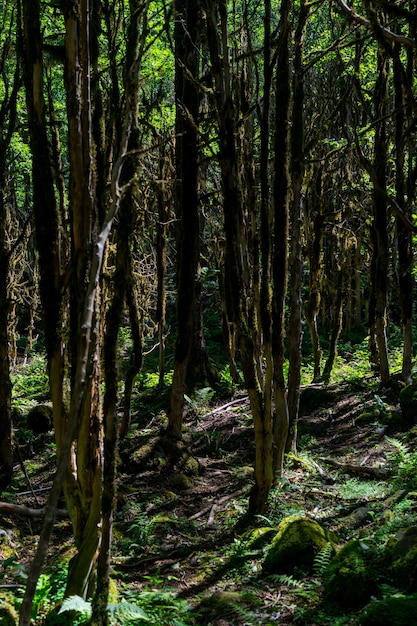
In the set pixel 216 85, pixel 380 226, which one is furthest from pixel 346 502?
pixel 380 226

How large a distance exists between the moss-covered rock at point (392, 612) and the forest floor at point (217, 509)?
0.27 metres

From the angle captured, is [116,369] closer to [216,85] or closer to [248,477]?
[216,85]

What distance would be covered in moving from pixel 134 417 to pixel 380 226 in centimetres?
607

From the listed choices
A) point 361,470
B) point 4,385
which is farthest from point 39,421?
point 361,470

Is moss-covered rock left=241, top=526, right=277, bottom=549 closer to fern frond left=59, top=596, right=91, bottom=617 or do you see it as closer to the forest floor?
the forest floor

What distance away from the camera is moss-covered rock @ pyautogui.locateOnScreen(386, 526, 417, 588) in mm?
4238

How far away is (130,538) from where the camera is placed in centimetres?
644

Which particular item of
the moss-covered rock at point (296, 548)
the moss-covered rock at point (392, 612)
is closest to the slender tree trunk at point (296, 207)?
the moss-covered rock at point (296, 548)

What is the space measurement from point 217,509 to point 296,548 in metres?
2.14

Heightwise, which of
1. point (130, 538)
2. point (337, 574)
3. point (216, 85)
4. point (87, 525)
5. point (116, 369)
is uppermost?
point (216, 85)

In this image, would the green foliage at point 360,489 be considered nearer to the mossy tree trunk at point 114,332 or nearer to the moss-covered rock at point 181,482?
the moss-covered rock at point 181,482

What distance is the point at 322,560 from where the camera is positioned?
191 inches

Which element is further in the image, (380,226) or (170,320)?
(170,320)

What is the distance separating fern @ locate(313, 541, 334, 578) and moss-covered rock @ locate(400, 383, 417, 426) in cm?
467
